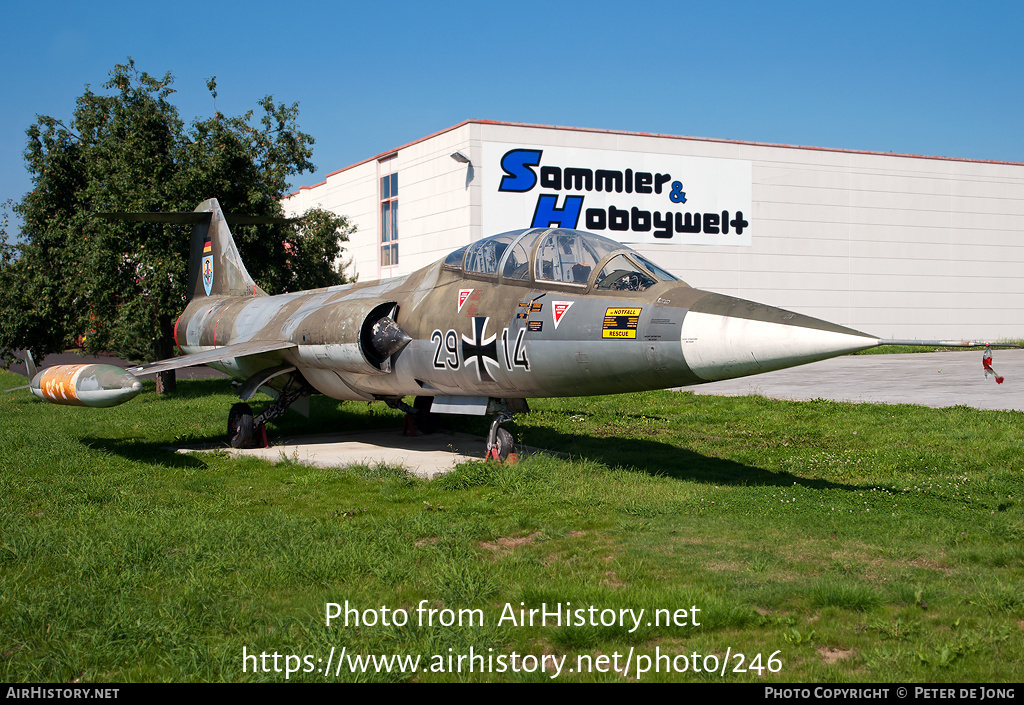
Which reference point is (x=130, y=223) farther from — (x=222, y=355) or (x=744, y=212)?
(x=744, y=212)

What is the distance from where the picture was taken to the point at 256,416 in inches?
523

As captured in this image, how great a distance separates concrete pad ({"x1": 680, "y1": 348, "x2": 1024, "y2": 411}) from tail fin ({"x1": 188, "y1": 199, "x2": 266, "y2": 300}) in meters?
12.1

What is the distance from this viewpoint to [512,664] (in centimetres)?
432

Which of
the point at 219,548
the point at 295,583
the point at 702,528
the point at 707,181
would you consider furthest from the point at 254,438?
the point at 707,181

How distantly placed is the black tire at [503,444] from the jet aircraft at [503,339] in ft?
0.05

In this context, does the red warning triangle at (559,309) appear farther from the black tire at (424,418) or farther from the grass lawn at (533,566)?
the black tire at (424,418)

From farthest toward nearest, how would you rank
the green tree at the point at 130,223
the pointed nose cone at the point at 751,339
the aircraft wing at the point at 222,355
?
1. the green tree at the point at 130,223
2. the aircraft wing at the point at 222,355
3. the pointed nose cone at the point at 751,339

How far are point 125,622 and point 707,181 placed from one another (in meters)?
34.0

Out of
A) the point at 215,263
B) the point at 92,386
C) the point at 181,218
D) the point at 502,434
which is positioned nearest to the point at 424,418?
the point at 502,434

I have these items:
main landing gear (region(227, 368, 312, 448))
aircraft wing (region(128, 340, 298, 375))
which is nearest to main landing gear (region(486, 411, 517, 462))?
aircraft wing (region(128, 340, 298, 375))

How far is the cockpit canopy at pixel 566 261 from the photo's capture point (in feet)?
28.7

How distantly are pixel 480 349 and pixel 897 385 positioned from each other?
16149mm

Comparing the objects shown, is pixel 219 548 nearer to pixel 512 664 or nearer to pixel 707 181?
pixel 512 664

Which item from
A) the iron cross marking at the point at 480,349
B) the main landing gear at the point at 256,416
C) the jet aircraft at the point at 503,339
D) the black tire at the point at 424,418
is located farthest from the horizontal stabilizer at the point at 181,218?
the iron cross marking at the point at 480,349
